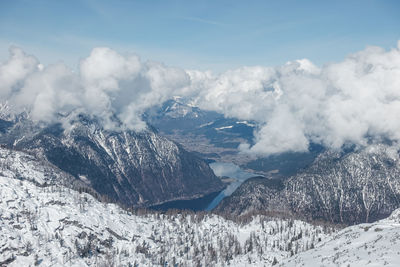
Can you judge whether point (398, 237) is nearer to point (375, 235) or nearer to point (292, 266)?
point (375, 235)

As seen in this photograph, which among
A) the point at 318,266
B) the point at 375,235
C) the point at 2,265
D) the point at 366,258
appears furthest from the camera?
the point at 2,265

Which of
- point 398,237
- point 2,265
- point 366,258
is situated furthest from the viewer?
point 2,265

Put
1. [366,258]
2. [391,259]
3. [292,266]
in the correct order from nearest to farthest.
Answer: [391,259] < [366,258] < [292,266]

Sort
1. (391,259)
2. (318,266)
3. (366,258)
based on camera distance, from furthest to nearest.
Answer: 1. (318,266)
2. (366,258)
3. (391,259)

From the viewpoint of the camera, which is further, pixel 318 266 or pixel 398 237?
pixel 398 237

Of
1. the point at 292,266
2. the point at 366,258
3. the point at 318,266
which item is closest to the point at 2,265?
the point at 292,266

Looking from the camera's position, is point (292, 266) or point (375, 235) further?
point (375, 235)

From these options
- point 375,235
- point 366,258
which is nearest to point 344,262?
point 366,258

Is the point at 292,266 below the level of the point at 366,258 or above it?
below

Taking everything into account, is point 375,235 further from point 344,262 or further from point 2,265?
point 2,265
